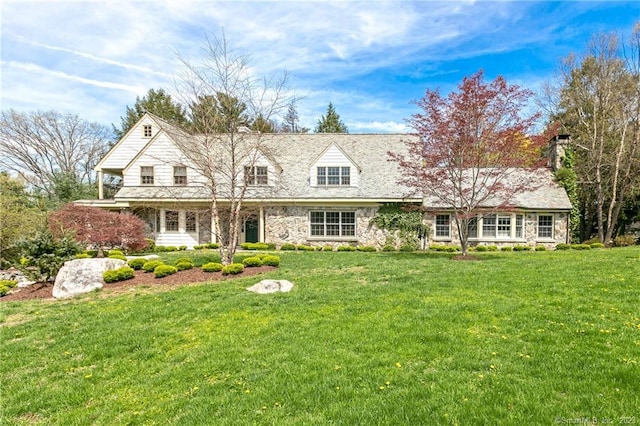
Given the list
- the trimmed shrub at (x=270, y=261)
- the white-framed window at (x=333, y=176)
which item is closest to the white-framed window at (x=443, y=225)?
the white-framed window at (x=333, y=176)

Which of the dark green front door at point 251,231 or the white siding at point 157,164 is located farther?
the dark green front door at point 251,231

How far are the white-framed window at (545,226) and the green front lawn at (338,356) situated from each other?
12489 millimetres

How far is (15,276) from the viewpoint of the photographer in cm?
1316

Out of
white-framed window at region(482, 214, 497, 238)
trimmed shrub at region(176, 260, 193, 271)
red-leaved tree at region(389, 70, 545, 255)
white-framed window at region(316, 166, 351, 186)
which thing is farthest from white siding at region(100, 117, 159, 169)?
white-framed window at region(482, 214, 497, 238)

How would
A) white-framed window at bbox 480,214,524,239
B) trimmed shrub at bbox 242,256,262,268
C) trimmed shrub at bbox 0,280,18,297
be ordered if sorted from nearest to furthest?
trimmed shrub at bbox 0,280,18,297 < trimmed shrub at bbox 242,256,262,268 < white-framed window at bbox 480,214,524,239

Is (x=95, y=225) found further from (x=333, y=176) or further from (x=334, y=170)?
(x=334, y=170)

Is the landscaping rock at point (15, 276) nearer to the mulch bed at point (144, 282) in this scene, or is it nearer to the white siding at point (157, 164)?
the mulch bed at point (144, 282)

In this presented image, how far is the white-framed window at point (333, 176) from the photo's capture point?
20344mm

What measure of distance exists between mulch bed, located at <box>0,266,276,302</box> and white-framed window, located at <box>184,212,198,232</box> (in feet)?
30.9

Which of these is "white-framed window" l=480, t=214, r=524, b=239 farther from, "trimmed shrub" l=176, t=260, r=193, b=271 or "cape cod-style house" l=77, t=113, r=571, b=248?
"trimmed shrub" l=176, t=260, r=193, b=271

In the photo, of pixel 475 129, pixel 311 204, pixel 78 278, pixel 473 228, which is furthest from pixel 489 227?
pixel 78 278

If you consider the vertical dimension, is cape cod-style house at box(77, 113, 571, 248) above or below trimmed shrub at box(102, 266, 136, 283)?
above

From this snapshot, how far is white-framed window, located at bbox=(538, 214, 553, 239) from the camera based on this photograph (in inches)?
770

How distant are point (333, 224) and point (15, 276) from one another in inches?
562
